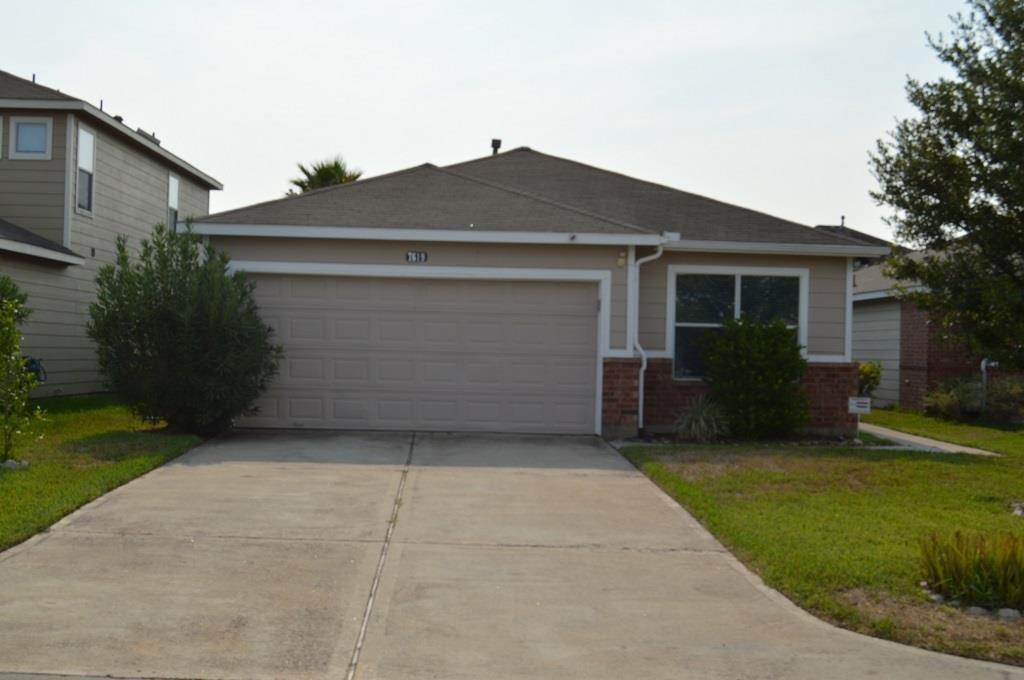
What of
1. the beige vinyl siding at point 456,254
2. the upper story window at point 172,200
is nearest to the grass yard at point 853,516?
the beige vinyl siding at point 456,254

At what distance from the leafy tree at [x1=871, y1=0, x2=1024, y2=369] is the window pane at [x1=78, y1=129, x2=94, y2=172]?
13.6m

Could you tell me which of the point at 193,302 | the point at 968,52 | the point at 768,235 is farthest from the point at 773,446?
the point at 193,302

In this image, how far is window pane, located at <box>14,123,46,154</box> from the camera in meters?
17.7

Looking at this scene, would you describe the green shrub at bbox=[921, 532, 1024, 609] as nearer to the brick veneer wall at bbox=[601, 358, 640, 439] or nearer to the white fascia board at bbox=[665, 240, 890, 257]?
the brick veneer wall at bbox=[601, 358, 640, 439]

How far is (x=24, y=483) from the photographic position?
9.51 m

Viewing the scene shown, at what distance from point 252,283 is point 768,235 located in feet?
24.3

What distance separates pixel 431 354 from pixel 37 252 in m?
6.60

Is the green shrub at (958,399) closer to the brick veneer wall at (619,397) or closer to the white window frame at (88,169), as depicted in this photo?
the brick veneer wall at (619,397)

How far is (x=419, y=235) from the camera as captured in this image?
13.9m

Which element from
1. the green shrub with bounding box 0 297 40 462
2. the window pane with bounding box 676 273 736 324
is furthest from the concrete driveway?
the window pane with bounding box 676 273 736 324

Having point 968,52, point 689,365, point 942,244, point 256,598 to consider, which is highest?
point 968,52

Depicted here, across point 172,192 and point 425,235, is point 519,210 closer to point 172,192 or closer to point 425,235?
point 425,235

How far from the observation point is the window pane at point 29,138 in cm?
1770

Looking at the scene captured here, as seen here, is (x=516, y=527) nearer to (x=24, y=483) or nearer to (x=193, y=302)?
(x=24, y=483)
